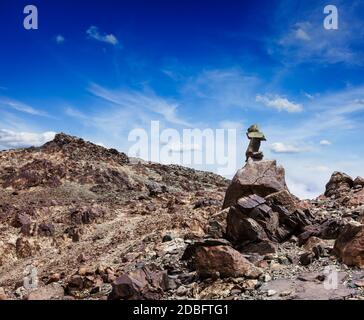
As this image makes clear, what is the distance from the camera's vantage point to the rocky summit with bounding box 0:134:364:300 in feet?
35.8

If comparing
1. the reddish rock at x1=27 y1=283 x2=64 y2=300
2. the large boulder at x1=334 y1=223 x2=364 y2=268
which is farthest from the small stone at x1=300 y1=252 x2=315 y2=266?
the reddish rock at x1=27 y1=283 x2=64 y2=300

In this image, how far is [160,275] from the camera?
11547mm

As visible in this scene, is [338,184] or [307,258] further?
[338,184]

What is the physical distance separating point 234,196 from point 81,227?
1158 centimetres

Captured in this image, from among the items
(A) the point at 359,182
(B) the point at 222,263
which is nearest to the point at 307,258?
(B) the point at 222,263

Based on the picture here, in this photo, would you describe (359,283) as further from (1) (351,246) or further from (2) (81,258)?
(2) (81,258)

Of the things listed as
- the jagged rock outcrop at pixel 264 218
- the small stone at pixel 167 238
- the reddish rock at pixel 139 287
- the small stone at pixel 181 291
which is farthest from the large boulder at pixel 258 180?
the reddish rock at pixel 139 287

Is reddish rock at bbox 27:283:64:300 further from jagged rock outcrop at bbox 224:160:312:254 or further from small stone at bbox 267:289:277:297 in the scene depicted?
small stone at bbox 267:289:277:297

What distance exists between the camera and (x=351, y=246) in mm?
11195

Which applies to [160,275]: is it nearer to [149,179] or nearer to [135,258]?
[135,258]

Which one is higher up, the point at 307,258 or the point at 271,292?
the point at 307,258

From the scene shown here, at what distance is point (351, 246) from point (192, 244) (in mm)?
4573

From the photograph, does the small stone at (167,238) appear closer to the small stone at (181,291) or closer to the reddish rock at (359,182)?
the small stone at (181,291)
